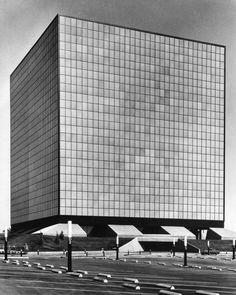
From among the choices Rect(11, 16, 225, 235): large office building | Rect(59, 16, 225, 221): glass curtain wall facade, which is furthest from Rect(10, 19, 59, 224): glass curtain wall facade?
Rect(59, 16, 225, 221): glass curtain wall facade

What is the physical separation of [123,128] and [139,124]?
4459 mm

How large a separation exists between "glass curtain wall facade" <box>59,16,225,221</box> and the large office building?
0.79 feet

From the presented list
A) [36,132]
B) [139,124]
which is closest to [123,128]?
[139,124]

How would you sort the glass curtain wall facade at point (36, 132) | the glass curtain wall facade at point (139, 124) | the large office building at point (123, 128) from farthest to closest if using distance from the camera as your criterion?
1. the glass curtain wall facade at point (36, 132)
2. the glass curtain wall facade at point (139, 124)
3. the large office building at point (123, 128)

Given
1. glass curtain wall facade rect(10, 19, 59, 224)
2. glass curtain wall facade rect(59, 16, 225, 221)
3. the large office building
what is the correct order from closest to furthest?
1. the large office building
2. glass curtain wall facade rect(59, 16, 225, 221)
3. glass curtain wall facade rect(10, 19, 59, 224)

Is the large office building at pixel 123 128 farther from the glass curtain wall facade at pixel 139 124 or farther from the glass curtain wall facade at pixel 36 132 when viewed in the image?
the glass curtain wall facade at pixel 36 132

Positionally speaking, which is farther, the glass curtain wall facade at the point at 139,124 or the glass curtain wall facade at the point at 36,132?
the glass curtain wall facade at the point at 36,132

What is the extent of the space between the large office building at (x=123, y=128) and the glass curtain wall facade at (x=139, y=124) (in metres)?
0.24

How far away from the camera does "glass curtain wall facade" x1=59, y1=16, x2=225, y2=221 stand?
12812 centimetres

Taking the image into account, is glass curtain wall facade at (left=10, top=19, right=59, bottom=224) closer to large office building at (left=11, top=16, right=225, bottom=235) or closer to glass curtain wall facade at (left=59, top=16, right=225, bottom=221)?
large office building at (left=11, top=16, right=225, bottom=235)

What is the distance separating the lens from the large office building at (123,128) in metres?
128

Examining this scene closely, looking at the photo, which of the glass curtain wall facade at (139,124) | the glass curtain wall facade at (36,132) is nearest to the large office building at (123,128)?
the glass curtain wall facade at (139,124)

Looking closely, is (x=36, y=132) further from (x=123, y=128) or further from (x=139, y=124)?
(x=139, y=124)

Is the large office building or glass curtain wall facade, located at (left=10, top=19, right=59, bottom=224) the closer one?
the large office building
